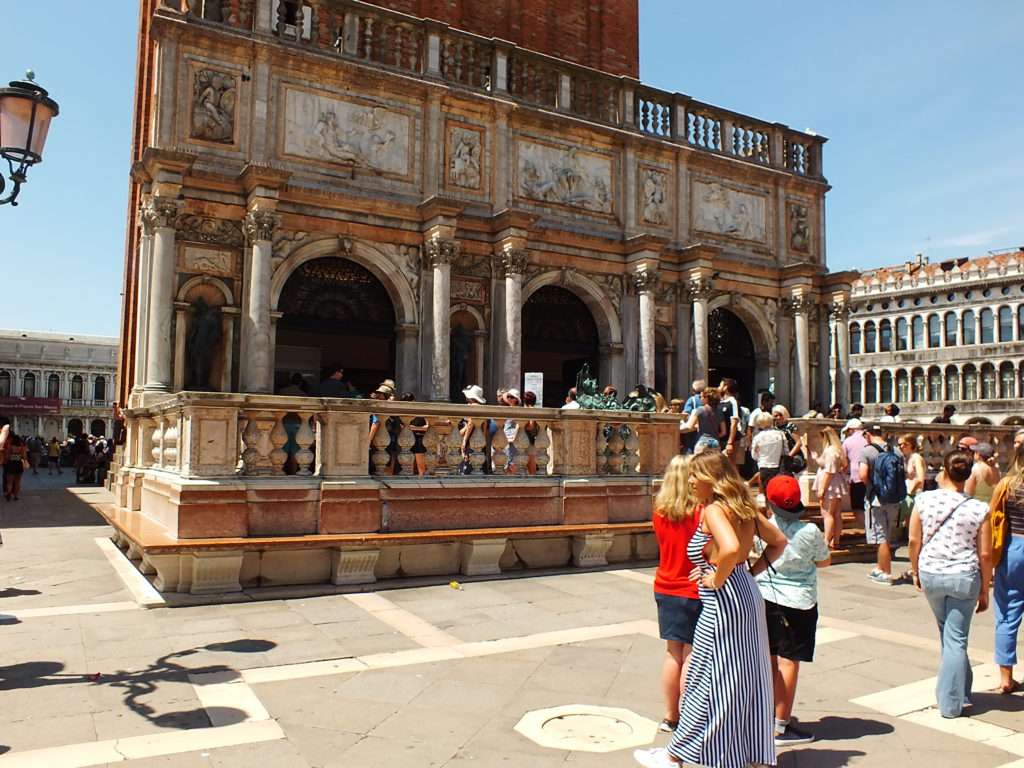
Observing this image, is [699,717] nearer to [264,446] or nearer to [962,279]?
[264,446]

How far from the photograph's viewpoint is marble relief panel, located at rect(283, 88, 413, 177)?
17.1m

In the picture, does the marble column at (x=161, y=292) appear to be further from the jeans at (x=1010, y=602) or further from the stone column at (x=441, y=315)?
the jeans at (x=1010, y=602)

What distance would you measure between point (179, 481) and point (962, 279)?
202 feet

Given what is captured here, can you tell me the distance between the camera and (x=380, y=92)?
17969 millimetres

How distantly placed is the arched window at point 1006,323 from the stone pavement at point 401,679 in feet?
181

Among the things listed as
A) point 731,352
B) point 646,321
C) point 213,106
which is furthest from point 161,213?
point 731,352

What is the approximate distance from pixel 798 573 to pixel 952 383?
6154 cm

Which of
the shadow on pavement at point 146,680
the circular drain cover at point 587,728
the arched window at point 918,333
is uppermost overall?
the arched window at point 918,333

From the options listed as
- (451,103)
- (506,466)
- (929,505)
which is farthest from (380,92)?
(929,505)

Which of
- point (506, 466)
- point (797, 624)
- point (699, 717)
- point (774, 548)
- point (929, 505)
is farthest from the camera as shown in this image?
point (506, 466)

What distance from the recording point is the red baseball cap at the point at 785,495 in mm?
4965

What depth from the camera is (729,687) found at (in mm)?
4016

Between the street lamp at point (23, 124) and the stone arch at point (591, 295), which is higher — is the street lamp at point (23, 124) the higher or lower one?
the lower one

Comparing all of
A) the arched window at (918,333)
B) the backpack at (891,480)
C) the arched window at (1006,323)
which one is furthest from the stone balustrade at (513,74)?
the arched window at (918,333)
